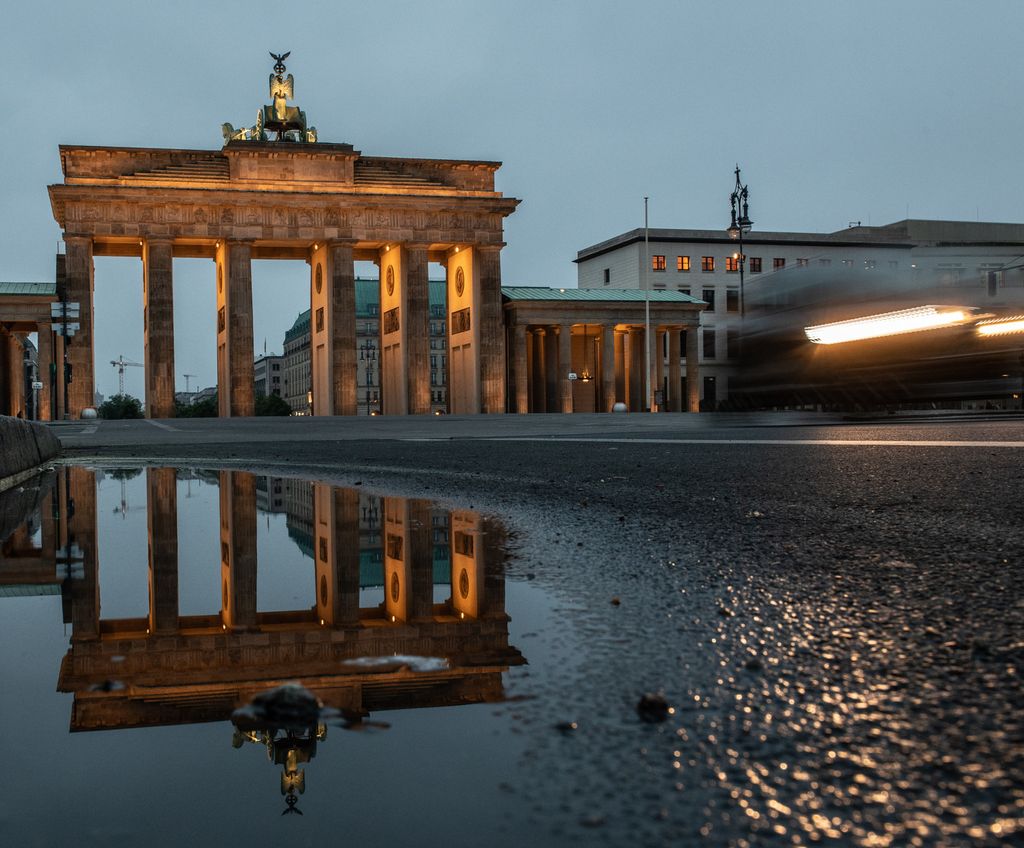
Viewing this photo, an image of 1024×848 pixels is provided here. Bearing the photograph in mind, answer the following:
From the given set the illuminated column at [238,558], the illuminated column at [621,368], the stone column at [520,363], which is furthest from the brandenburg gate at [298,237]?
the illuminated column at [238,558]

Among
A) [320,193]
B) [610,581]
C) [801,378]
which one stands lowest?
[610,581]

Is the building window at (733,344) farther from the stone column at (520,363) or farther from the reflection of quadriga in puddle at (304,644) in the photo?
the stone column at (520,363)

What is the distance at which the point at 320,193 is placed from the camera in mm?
55156

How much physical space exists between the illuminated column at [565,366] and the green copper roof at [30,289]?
1150 inches

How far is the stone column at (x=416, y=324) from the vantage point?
189 ft

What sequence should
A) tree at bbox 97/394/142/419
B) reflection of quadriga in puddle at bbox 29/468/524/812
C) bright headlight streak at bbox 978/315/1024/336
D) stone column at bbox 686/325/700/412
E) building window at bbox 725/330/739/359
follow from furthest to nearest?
tree at bbox 97/394/142/419 → stone column at bbox 686/325/700/412 → building window at bbox 725/330/739/359 → bright headlight streak at bbox 978/315/1024/336 → reflection of quadriga in puddle at bbox 29/468/524/812

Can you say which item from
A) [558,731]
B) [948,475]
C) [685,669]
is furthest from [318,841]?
[948,475]

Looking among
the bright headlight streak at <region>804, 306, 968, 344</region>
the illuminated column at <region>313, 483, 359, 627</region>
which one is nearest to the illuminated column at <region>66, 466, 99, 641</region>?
the illuminated column at <region>313, 483, 359, 627</region>

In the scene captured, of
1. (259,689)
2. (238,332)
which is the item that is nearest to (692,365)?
(238,332)

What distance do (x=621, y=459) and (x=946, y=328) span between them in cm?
819

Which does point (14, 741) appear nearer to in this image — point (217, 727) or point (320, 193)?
point (217, 727)

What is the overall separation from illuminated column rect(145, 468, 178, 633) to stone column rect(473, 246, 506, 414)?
168 ft

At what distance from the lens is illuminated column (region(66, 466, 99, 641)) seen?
2.35m

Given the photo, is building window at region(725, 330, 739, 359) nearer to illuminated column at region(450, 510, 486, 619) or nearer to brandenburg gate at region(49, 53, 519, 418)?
illuminated column at region(450, 510, 486, 619)
